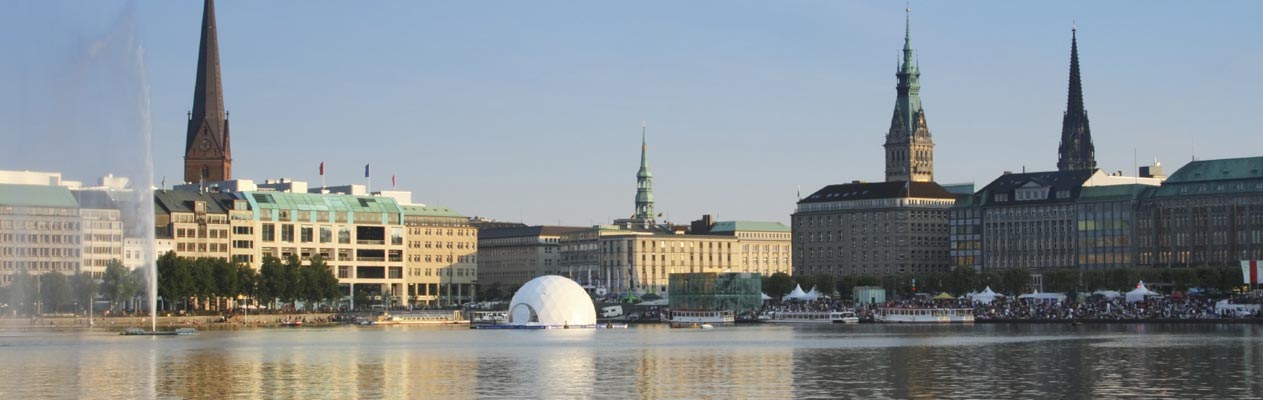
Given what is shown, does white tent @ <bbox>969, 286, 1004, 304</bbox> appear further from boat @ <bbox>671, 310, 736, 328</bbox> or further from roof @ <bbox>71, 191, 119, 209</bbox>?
roof @ <bbox>71, 191, 119, 209</bbox>

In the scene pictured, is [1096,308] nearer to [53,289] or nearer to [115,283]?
[115,283]

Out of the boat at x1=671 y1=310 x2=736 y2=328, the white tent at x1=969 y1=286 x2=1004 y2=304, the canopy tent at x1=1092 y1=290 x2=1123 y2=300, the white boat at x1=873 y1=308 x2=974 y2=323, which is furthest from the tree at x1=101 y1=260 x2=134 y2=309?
the canopy tent at x1=1092 y1=290 x2=1123 y2=300

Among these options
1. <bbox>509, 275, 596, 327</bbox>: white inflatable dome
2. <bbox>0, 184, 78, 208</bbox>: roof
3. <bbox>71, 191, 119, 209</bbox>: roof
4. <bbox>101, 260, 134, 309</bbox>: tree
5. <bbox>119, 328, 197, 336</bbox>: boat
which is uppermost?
<bbox>0, 184, 78, 208</bbox>: roof

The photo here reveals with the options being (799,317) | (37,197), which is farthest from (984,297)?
(37,197)

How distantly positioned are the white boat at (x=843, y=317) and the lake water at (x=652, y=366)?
161 feet

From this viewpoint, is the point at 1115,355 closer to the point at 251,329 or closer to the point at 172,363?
the point at 172,363

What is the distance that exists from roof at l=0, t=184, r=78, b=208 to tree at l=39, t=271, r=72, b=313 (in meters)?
5.10

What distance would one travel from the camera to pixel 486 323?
184m

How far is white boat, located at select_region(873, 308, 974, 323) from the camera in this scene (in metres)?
175

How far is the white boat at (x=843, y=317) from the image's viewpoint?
600 feet

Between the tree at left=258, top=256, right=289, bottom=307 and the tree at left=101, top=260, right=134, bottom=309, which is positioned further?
the tree at left=258, top=256, right=289, bottom=307

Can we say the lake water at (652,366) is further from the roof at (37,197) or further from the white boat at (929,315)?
the white boat at (929,315)

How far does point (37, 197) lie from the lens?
143500 mm

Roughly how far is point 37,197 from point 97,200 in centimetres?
2184
